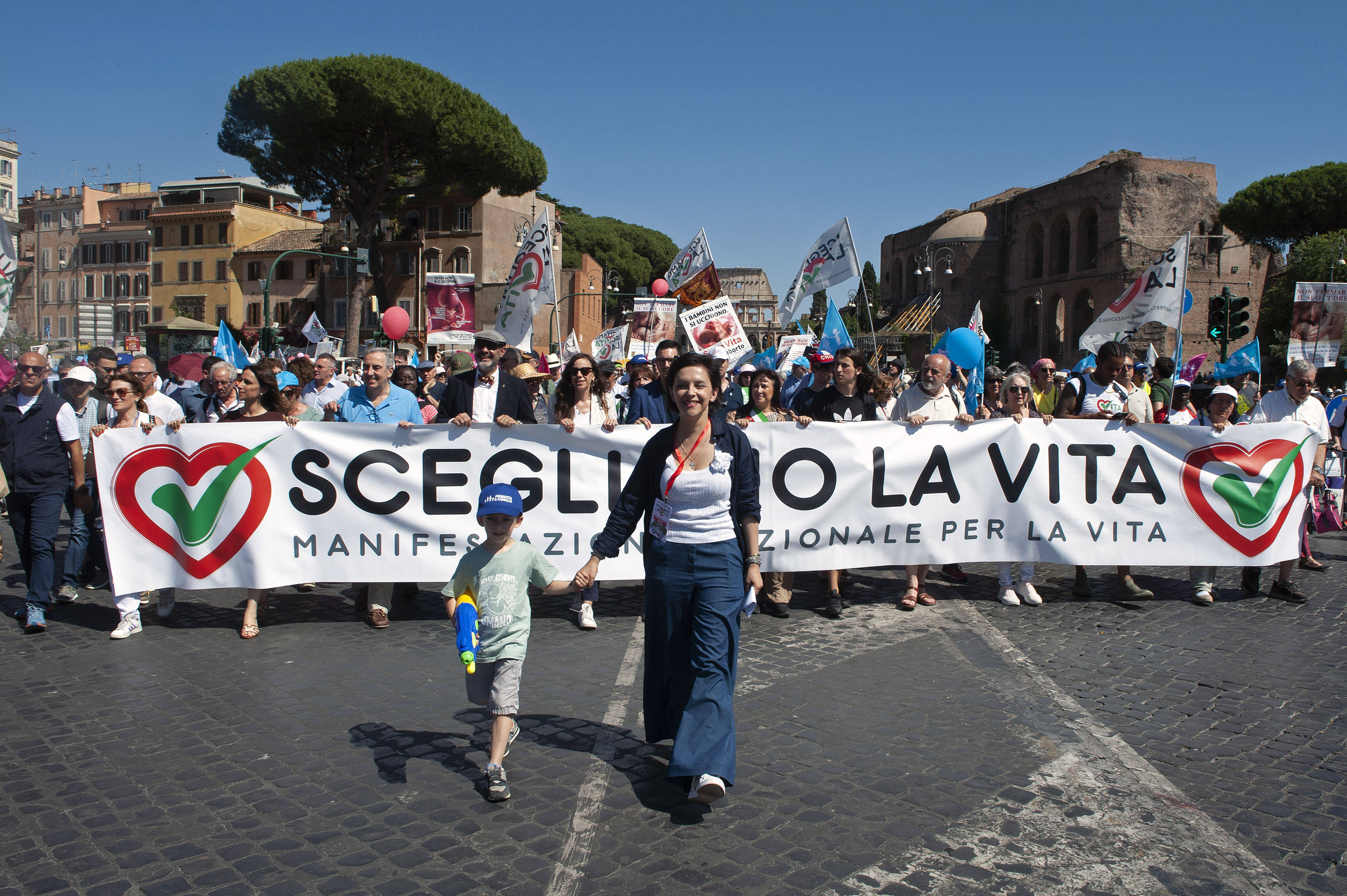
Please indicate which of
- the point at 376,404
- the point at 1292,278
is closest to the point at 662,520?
the point at 376,404

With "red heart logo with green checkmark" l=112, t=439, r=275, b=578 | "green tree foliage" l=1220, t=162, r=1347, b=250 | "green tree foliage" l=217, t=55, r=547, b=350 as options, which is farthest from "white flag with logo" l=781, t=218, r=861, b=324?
"green tree foliage" l=1220, t=162, r=1347, b=250

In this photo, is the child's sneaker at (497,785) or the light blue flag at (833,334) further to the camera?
the light blue flag at (833,334)

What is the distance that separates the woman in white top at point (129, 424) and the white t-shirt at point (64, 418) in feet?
0.40

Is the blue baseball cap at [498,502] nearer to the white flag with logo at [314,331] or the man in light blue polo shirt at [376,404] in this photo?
the man in light blue polo shirt at [376,404]

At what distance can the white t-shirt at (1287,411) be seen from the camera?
7.77 m

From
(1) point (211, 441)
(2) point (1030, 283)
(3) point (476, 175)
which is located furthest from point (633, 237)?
(1) point (211, 441)

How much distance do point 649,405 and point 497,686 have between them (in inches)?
165

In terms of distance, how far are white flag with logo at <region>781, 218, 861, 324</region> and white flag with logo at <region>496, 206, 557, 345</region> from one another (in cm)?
327

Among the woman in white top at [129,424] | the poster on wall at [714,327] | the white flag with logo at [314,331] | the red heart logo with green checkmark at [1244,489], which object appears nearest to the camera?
the woman in white top at [129,424]

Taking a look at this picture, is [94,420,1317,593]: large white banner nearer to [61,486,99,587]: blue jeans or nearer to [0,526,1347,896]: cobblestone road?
[0,526,1347,896]: cobblestone road

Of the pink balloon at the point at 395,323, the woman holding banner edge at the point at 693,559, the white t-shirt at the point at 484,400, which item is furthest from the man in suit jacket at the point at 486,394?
the pink balloon at the point at 395,323

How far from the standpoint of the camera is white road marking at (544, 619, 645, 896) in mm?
3205

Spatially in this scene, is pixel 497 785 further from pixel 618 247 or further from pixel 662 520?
pixel 618 247

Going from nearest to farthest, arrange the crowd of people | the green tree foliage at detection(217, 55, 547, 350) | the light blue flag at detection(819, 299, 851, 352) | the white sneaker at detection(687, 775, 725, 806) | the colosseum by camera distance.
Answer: the white sneaker at detection(687, 775, 725, 806), the crowd of people, the light blue flag at detection(819, 299, 851, 352), the green tree foliage at detection(217, 55, 547, 350), the colosseum
